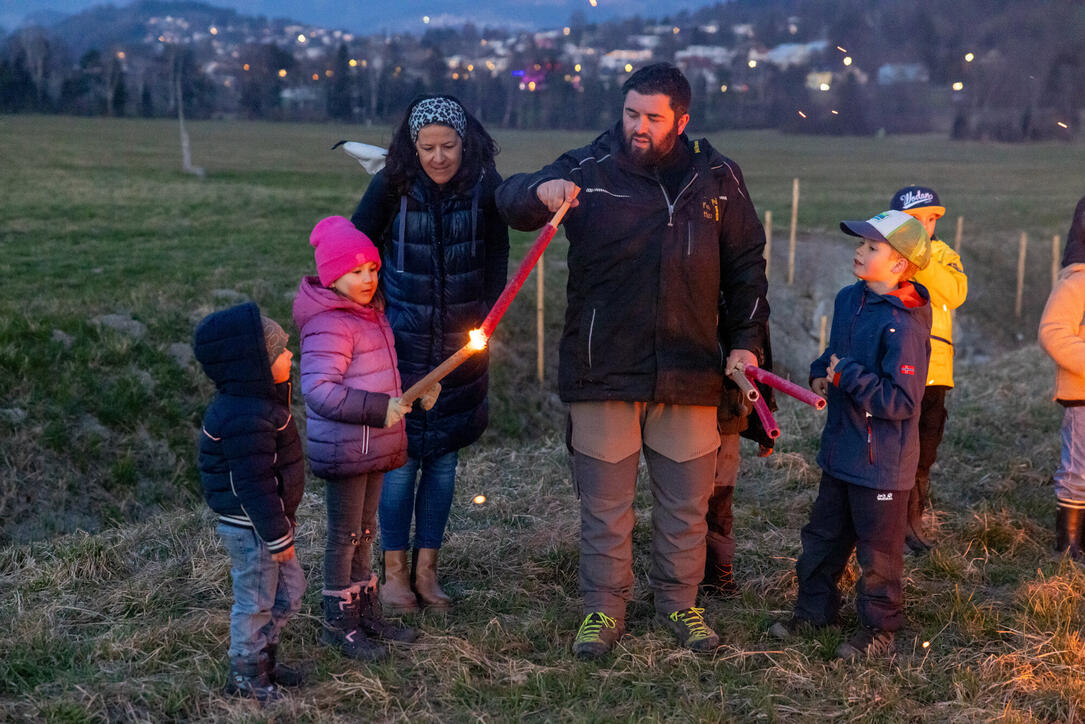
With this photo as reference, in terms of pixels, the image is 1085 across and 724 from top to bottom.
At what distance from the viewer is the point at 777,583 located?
16.5ft

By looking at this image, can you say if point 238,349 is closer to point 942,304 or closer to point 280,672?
point 280,672

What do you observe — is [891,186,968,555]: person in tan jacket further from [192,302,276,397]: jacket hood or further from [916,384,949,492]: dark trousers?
[192,302,276,397]: jacket hood

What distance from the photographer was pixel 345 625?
4.26 metres

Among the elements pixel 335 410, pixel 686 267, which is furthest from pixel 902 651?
pixel 335 410

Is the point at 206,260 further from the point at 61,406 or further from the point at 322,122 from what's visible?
the point at 322,122

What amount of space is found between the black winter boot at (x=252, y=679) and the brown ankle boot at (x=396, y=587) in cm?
95

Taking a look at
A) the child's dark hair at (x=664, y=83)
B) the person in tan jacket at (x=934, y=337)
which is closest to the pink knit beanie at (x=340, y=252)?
the child's dark hair at (x=664, y=83)

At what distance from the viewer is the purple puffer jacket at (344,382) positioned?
384cm

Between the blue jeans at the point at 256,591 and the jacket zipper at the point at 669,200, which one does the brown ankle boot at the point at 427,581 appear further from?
the jacket zipper at the point at 669,200

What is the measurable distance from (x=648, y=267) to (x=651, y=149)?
47 cm

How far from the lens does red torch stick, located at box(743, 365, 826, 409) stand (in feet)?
11.6

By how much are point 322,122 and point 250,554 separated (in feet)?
137

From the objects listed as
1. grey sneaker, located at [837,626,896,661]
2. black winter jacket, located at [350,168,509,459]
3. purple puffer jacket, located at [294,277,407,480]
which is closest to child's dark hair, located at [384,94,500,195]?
black winter jacket, located at [350,168,509,459]

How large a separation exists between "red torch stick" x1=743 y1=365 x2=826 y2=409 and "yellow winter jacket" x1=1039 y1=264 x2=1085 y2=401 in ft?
6.84
